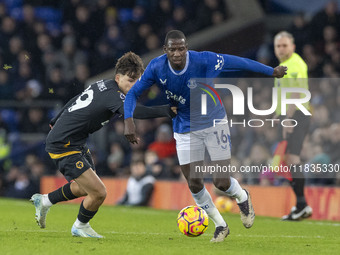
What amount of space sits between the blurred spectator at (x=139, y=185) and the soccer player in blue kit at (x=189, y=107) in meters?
6.80

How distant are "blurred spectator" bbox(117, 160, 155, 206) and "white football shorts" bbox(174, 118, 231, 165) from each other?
6861mm

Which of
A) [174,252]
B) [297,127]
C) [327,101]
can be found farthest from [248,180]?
[174,252]

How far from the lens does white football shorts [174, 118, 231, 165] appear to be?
797cm

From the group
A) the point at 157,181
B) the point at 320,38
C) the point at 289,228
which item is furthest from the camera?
the point at 320,38

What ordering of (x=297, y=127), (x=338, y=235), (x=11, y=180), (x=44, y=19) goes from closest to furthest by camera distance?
(x=338, y=235), (x=297, y=127), (x=11, y=180), (x=44, y=19)

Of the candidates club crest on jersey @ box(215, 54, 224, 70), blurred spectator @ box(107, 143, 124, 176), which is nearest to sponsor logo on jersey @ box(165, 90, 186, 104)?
club crest on jersey @ box(215, 54, 224, 70)

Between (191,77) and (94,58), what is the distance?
11670 mm

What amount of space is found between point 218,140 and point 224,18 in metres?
12.2

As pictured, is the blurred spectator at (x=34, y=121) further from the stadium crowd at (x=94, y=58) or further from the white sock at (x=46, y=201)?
the white sock at (x=46, y=201)

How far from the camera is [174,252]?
22.4 feet

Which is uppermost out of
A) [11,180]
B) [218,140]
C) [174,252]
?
[218,140]

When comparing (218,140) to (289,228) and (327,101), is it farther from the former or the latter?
(327,101)

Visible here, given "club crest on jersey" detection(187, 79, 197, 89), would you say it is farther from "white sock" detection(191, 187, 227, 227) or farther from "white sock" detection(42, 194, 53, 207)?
"white sock" detection(42, 194, 53, 207)

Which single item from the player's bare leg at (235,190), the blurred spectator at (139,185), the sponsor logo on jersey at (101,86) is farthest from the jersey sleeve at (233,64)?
the blurred spectator at (139,185)
